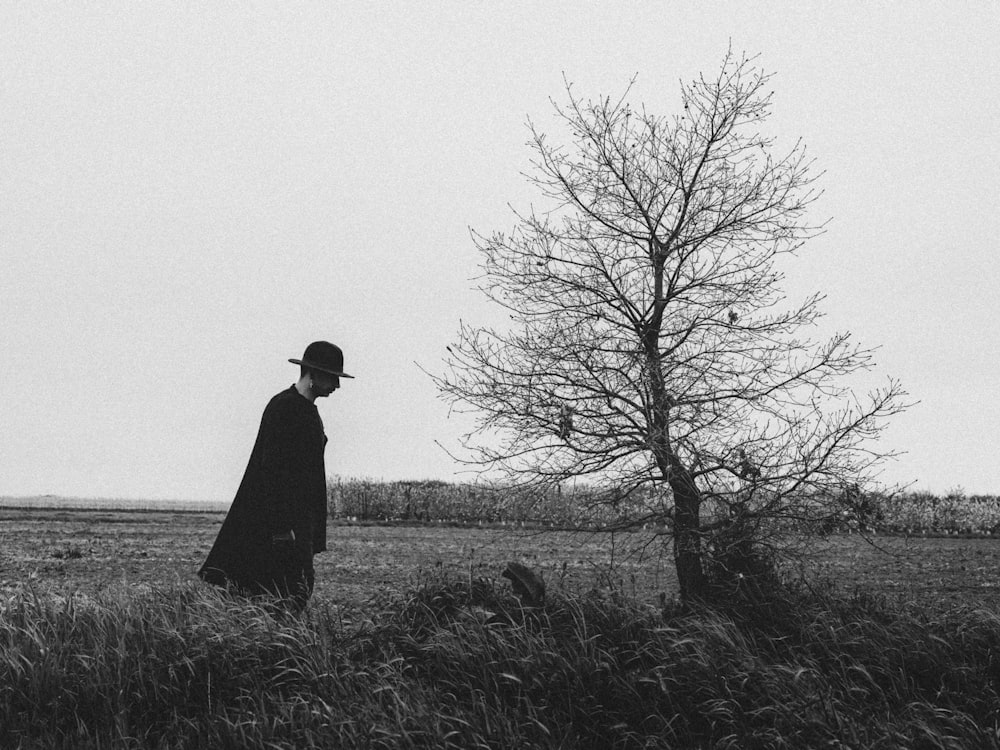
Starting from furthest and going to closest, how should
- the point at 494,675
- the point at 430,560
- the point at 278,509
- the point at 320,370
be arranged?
the point at 430,560 → the point at 320,370 → the point at 278,509 → the point at 494,675

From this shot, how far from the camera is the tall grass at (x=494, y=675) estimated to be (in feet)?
21.3

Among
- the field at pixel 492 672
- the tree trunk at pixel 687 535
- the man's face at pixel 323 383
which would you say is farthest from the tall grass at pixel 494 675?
the man's face at pixel 323 383

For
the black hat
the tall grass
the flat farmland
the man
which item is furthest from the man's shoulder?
the flat farmland

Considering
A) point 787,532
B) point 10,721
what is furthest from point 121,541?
point 787,532

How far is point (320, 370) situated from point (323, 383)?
0.12 m

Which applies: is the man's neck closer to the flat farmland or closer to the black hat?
the black hat

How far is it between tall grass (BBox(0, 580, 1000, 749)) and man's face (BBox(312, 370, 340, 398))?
1917 mm

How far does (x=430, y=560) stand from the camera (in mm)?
17891

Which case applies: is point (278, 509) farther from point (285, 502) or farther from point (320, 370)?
point (320, 370)

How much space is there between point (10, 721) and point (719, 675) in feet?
17.7

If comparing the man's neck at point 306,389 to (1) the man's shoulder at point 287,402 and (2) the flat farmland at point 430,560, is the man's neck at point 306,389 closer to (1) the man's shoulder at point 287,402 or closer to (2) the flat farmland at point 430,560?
(1) the man's shoulder at point 287,402

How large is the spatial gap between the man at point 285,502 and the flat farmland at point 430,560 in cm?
86

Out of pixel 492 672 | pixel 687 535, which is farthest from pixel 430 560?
pixel 492 672

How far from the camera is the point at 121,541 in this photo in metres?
22.3
